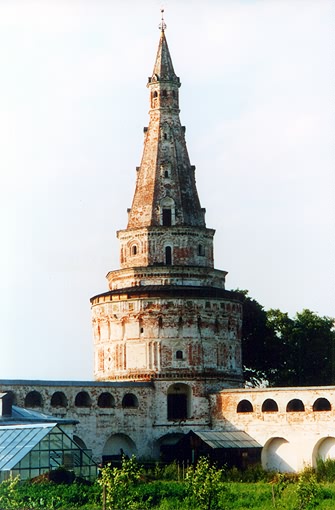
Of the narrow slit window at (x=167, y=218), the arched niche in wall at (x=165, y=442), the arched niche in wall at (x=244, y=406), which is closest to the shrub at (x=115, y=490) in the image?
the arched niche in wall at (x=165, y=442)

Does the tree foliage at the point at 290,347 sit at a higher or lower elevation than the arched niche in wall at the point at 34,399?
higher

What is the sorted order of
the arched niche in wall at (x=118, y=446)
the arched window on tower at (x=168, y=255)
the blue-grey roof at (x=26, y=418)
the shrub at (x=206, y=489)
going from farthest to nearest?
1. the arched window on tower at (x=168, y=255)
2. the arched niche in wall at (x=118, y=446)
3. the blue-grey roof at (x=26, y=418)
4. the shrub at (x=206, y=489)

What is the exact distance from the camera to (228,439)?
154ft

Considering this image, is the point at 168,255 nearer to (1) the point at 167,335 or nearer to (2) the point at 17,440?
(1) the point at 167,335

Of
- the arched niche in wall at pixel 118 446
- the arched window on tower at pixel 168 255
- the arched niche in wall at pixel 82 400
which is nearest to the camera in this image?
the arched niche in wall at pixel 82 400

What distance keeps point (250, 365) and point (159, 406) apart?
12.7 meters

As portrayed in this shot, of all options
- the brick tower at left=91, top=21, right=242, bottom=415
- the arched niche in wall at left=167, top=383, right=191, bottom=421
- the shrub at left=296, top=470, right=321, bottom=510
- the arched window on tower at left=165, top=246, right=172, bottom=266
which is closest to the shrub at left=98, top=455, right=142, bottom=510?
the shrub at left=296, top=470, right=321, bottom=510

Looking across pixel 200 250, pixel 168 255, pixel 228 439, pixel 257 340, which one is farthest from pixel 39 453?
pixel 257 340

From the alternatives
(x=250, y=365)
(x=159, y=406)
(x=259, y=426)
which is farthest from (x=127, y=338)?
(x=250, y=365)

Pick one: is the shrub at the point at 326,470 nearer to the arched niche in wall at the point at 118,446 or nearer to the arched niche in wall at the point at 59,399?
the arched niche in wall at the point at 118,446

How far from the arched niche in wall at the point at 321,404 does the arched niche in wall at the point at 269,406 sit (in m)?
2.16

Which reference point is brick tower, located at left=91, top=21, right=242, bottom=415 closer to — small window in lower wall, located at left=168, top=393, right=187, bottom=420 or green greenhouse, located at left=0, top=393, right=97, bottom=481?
small window in lower wall, located at left=168, top=393, right=187, bottom=420

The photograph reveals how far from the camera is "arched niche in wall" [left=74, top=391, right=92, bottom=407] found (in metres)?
47.7

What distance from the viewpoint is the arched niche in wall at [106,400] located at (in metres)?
48.6
